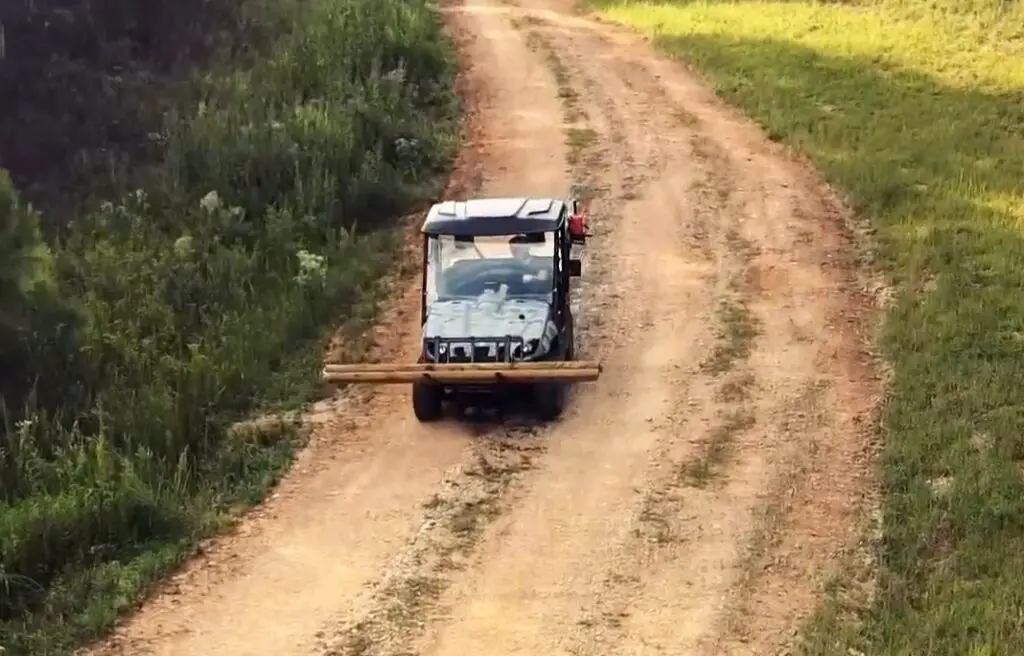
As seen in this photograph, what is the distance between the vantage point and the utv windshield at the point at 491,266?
1404 cm

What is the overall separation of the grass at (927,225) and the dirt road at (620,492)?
1.87 ft

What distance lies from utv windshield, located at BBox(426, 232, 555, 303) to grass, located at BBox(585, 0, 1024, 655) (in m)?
3.90

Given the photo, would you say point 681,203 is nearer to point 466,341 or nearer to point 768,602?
point 466,341

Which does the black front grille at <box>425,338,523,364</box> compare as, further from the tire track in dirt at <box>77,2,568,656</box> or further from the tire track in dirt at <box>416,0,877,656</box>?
the tire track in dirt at <box>416,0,877,656</box>

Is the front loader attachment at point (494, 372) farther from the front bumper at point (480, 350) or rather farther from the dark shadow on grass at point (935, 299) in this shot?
the dark shadow on grass at point (935, 299)

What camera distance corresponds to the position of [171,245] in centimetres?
1864

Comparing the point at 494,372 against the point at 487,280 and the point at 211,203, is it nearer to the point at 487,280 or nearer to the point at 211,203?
the point at 487,280

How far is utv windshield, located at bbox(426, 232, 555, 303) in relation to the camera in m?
14.0

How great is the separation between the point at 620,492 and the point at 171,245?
9.07 metres

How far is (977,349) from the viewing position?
14789mm

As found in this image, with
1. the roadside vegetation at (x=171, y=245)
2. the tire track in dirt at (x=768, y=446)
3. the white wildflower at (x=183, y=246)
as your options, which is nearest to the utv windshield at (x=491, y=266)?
the roadside vegetation at (x=171, y=245)

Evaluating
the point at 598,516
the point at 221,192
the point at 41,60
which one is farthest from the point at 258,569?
the point at 41,60

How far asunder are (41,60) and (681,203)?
1256cm

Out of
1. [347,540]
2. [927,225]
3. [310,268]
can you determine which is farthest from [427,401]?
[927,225]
